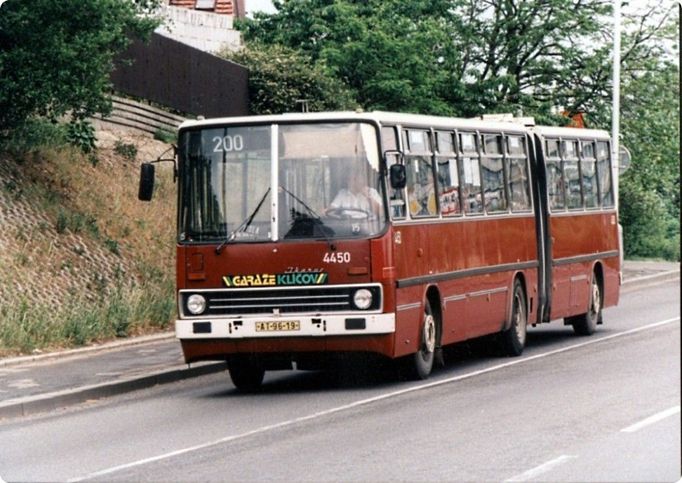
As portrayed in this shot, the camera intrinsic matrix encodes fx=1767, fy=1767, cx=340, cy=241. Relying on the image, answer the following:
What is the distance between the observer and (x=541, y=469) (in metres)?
11.7

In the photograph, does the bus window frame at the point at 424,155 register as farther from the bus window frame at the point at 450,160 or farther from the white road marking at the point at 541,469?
the white road marking at the point at 541,469

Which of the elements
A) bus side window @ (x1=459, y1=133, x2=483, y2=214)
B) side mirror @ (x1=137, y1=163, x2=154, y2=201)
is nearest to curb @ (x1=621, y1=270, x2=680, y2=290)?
bus side window @ (x1=459, y1=133, x2=483, y2=214)

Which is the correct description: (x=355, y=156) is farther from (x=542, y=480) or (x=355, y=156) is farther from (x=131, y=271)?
(x=131, y=271)

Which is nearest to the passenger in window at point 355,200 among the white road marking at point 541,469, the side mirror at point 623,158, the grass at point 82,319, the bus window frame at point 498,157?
the bus window frame at point 498,157

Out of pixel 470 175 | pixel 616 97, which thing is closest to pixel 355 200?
pixel 470 175

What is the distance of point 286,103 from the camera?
39.9 metres

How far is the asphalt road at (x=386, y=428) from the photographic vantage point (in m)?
12.1

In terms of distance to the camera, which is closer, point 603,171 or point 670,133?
point 603,171

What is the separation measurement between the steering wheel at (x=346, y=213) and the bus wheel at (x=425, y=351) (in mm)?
1681

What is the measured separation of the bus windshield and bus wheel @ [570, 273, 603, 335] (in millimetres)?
8632

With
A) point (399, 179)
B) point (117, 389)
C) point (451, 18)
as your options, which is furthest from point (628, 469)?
point (451, 18)

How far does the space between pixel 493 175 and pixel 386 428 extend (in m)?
8.38

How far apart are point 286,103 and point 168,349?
1719 cm

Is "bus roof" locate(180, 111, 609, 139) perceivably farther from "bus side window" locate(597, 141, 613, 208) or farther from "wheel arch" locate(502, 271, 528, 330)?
"bus side window" locate(597, 141, 613, 208)
